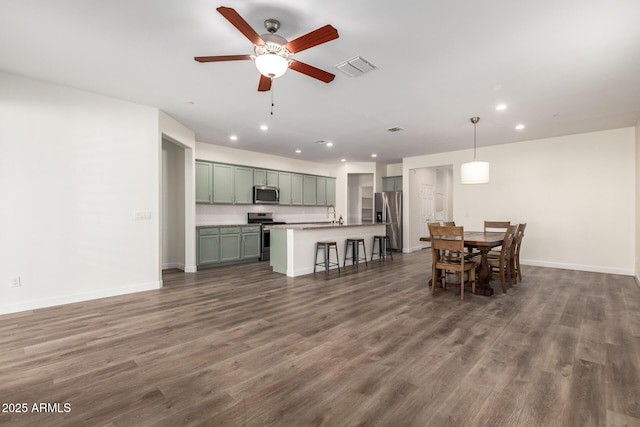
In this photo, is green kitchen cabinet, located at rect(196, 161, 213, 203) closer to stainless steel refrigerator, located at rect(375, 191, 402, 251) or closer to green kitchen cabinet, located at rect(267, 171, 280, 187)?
green kitchen cabinet, located at rect(267, 171, 280, 187)

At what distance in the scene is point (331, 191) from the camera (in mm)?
9086

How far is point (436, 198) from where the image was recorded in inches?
390

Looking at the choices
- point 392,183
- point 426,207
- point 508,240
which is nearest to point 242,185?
point 392,183

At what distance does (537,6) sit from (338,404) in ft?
10.2

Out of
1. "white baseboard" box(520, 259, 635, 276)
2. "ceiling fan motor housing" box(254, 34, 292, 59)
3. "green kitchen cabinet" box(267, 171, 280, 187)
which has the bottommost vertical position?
"white baseboard" box(520, 259, 635, 276)

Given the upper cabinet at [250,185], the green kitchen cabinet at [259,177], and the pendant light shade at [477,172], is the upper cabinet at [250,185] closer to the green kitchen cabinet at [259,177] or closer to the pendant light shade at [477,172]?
the green kitchen cabinet at [259,177]

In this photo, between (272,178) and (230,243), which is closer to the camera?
(230,243)

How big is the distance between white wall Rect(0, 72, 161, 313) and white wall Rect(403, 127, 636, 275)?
7007mm

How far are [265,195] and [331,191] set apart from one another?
8.23 ft

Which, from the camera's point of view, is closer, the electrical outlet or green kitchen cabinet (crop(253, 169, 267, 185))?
the electrical outlet

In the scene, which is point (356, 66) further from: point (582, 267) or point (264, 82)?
point (582, 267)

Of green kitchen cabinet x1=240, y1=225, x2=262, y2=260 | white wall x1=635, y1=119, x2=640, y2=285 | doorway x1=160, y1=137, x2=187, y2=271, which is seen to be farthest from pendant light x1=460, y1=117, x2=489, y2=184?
doorway x1=160, y1=137, x2=187, y2=271

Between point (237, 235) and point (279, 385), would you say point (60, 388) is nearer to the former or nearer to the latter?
point (279, 385)

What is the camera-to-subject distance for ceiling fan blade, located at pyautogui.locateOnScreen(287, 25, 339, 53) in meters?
1.94
